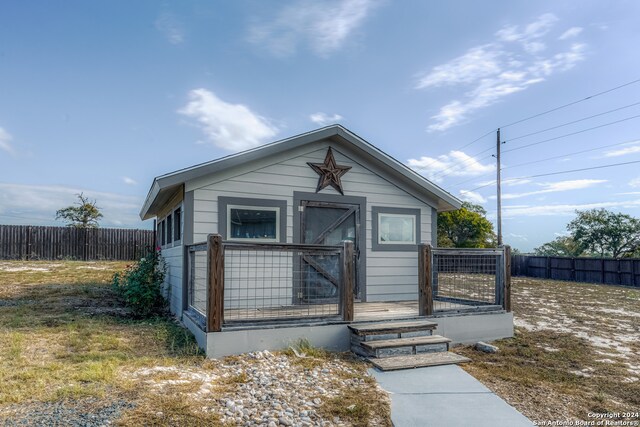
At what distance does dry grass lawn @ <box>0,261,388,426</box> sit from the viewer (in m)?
3.27

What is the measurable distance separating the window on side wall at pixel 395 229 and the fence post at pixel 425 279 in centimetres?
171

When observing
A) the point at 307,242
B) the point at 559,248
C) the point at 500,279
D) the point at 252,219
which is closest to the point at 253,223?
the point at 252,219

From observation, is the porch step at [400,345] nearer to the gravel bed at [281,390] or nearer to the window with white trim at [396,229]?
the gravel bed at [281,390]

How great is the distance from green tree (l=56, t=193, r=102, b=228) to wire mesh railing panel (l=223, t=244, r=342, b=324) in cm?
2264

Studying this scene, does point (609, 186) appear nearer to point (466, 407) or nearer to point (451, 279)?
point (451, 279)

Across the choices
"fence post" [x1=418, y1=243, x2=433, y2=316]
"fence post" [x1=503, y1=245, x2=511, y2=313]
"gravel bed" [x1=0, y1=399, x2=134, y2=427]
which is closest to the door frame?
"fence post" [x1=418, y1=243, x2=433, y2=316]

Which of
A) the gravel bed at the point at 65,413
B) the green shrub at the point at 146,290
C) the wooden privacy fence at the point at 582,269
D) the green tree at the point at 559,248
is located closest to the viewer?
the gravel bed at the point at 65,413

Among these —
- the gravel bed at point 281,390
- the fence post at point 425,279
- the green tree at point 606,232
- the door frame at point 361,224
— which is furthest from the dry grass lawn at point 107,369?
the green tree at point 606,232

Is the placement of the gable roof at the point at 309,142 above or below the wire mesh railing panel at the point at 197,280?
above

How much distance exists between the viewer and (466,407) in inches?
145

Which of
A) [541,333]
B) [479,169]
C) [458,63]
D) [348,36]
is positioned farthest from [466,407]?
[479,169]

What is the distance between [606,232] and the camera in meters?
27.0

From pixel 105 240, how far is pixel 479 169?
2587 centimetres

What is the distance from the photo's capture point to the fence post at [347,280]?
550 centimetres
